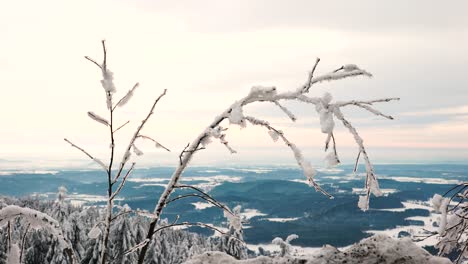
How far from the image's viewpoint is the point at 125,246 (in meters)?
32.0

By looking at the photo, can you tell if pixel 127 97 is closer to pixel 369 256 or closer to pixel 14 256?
pixel 14 256

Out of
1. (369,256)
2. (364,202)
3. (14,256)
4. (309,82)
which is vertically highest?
(309,82)

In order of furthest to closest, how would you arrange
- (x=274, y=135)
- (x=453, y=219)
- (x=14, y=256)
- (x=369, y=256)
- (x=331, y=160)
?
(x=453, y=219) → (x=369, y=256) → (x=14, y=256) → (x=274, y=135) → (x=331, y=160)

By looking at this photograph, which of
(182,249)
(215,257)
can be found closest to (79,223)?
(182,249)

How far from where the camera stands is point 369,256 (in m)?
3.18

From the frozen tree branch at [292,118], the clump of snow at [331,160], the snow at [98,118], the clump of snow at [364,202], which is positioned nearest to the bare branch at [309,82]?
the frozen tree branch at [292,118]

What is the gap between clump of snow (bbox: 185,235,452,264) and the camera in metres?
3.09

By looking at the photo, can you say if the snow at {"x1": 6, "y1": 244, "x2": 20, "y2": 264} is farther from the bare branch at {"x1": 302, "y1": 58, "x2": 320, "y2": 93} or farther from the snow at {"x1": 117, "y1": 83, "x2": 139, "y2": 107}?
the bare branch at {"x1": 302, "y1": 58, "x2": 320, "y2": 93}

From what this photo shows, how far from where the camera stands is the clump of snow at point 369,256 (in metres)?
3.09

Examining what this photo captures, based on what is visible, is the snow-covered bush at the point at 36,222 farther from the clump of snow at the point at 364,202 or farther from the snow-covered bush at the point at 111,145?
the clump of snow at the point at 364,202

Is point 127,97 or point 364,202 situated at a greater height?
point 127,97

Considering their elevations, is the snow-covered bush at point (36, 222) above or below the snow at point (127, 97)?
below

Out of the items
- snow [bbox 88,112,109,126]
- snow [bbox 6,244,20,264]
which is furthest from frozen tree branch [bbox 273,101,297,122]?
snow [bbox 6,244,20,264]

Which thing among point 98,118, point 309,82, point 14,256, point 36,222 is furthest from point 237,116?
point 14,256
